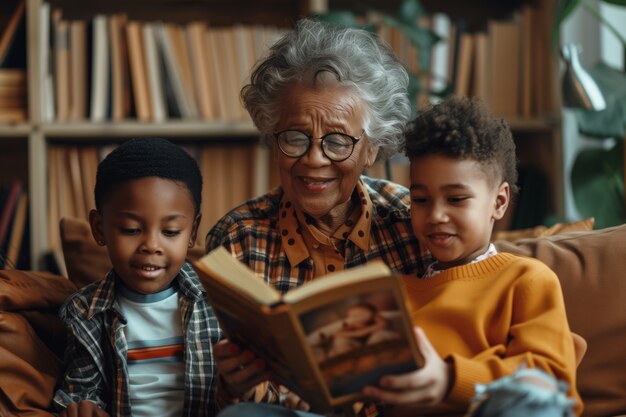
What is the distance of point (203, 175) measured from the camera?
3.00 meters

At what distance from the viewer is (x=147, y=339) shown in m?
1.63

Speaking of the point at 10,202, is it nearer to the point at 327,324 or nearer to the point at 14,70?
the point at 14,70

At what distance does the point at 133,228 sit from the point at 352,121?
0.46m

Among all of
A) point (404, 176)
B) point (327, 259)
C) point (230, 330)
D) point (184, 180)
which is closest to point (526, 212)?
point (404, 176)

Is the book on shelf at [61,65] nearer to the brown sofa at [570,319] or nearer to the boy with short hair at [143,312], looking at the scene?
the brown sofa at [570,319]

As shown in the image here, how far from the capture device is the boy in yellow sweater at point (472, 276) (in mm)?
1335

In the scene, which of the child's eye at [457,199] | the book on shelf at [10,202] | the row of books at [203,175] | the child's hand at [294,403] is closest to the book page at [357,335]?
the child's hand at [294,403]

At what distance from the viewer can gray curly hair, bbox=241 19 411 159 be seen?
1.70 m

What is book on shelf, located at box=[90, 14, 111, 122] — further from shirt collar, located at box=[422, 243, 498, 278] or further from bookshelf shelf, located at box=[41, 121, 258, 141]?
shirt collar, located at box=[422, 243, 498, 278]

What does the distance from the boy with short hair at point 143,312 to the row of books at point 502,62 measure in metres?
1.63

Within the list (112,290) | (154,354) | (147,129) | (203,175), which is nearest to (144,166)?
(112,290)

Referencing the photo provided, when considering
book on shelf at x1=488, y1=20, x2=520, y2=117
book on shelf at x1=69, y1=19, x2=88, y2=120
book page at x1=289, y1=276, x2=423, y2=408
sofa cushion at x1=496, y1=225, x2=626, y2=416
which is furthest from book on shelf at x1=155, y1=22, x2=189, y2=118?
book page at x1=289, y1=276, x2=423, y2=408

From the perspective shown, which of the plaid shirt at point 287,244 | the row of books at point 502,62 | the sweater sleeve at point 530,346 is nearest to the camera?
the sweater sleeve at point 530,346

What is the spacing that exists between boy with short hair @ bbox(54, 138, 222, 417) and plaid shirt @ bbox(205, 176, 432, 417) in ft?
0.37
